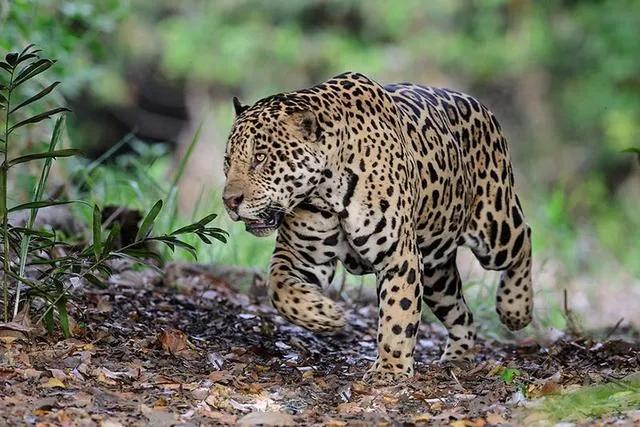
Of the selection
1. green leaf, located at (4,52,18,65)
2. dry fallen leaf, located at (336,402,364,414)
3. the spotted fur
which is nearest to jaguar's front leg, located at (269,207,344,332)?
the spotted fur

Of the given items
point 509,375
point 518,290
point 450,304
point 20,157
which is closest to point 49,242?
point 20,157

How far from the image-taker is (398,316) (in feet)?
20.1

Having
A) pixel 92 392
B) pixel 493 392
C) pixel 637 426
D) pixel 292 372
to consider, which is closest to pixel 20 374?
pixel 92 392

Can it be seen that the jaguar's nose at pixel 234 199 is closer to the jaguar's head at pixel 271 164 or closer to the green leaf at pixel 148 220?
the jaguar's head at pixel 271 164

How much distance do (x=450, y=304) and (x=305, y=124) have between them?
228 cm

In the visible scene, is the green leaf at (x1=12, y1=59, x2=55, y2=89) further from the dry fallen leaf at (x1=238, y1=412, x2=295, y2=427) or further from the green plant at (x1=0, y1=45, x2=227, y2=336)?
the dry fallen leaf at (x1=238, y1=412, x2=295, y2=427)

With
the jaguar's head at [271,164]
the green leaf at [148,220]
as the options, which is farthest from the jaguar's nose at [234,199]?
the green leaf at [148,220]

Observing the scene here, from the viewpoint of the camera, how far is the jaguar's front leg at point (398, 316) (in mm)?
6109

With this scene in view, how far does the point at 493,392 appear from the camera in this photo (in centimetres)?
570

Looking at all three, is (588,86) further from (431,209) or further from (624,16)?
(431,209)

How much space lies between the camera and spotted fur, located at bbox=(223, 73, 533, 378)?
593cm

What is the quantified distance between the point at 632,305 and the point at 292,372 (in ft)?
23.1

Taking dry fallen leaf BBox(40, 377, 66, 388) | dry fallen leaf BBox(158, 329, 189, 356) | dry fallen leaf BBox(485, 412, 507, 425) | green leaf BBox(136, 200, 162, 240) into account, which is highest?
green leaf BBox(136, 200, 162, 240)

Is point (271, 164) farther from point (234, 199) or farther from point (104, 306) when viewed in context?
point (104, 306)
